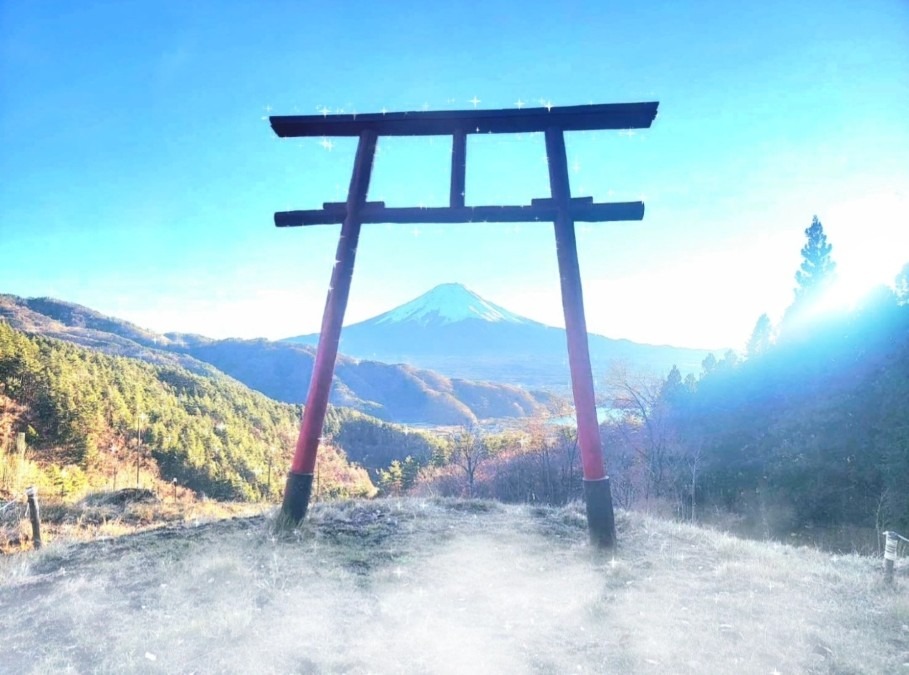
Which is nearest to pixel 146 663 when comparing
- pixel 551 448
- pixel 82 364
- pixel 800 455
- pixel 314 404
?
pixel 314 404

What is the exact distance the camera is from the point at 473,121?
6.43m

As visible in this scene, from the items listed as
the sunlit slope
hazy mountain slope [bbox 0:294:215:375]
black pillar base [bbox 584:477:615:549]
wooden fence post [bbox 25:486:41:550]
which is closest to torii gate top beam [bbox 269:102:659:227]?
black pillar base [bbox 584:477:615:549]

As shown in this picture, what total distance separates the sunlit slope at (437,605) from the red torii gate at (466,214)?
33.1 inches

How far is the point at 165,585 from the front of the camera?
14.7ft

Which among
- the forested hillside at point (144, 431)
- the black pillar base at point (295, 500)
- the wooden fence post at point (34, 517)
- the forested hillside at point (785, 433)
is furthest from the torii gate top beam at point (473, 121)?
the forested hillside at point (785, 433)

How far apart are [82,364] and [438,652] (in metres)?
62.1

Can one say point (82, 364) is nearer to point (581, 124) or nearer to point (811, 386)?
point (581, 124)

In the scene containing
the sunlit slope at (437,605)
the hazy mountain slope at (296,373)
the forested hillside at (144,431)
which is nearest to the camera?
the sunlit slope at (437,605)

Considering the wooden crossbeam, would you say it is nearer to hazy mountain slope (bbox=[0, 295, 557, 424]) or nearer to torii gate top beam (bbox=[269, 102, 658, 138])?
torii gate top beam (bbox=[269, 102, 658, 138])

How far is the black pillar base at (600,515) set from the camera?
5586mm

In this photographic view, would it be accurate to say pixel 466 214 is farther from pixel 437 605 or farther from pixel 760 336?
pixel 760 336

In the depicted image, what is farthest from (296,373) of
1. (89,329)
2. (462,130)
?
(462,130)

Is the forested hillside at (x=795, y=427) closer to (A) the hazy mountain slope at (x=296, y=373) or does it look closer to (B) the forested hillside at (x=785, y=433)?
(B) the forested hillside at (x=785, y=433)

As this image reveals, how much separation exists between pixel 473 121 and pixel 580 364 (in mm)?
3345
